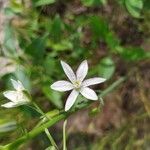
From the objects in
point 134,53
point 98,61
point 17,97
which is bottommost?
point 98,61

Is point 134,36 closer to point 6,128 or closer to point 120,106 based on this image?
point 120,106

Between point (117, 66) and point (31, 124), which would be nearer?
point (31, 124)

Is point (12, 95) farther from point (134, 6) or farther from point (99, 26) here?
point (99, 26)

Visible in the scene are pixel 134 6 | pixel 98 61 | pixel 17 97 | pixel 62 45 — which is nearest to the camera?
pixel 17 97

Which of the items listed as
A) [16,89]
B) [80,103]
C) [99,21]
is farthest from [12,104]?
[99,21]

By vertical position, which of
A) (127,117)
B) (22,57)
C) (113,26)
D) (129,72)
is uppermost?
(22,57)

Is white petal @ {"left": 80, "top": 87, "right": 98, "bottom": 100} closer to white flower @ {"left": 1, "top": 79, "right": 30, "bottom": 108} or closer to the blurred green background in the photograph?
white flower @ {"left": 1, "top": 79, "right": 30, "bottom": 108}

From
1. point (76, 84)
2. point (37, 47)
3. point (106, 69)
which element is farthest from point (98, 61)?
point (76, 84)
